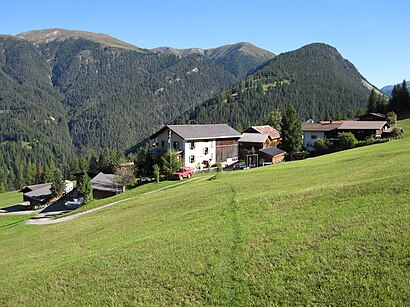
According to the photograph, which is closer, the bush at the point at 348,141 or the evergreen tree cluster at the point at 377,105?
the bush at the point at 348,141

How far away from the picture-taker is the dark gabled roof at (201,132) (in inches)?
2321

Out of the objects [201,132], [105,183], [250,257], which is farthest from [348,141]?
[250,257]

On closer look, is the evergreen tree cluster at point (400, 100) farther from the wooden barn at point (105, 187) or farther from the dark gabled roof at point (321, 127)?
the wooden barn at point (105, 187)

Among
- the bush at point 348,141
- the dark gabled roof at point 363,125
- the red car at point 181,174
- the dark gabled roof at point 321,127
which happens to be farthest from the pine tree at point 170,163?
the dark gabled roof at point 321,127

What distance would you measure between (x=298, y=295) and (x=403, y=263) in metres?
3.57

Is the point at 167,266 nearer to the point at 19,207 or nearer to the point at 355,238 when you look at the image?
the point at 355,238

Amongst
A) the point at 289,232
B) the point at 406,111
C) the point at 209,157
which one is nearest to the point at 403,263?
the point at 289,232

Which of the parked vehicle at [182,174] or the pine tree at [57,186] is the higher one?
the parked vehicle at [182,174]

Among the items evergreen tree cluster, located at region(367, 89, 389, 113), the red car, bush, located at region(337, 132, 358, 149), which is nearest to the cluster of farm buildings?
the red car

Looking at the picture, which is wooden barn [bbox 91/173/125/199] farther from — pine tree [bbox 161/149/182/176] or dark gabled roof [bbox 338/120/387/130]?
dark gabled roof [bbox 338/120/387/130]

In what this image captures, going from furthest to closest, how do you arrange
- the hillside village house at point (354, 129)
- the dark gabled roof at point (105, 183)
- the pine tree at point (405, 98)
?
the pine tree at point (405, 98) → the hillside village house at point (354, 129) → the dark gabled roof at point (105, 183)

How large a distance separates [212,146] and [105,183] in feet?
69.1

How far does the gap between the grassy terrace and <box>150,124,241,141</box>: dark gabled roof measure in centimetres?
3705

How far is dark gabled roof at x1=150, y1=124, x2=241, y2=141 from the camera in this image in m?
58.9
